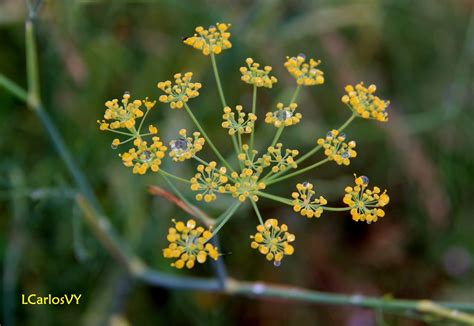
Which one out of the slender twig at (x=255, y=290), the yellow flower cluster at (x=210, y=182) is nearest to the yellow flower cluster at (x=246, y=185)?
the yellow flower cluster at (x=210, y=182)

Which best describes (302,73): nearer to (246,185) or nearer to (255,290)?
(246,185)

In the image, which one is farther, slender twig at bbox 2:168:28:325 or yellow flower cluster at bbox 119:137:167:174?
slender twig at bbox 2:168:28:325

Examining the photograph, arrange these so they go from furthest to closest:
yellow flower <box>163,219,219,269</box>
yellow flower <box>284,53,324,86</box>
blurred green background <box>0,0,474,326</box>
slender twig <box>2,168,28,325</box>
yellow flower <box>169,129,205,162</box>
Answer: blurred green background <box>0,0,474,326</box>
slender twig <box>2,168,28,325</box>
yellow flower <box>284,53,324,86</box>
yellow flower <box>169,129,205,162</box>
yellow flower <box>163,219,219,269</box>

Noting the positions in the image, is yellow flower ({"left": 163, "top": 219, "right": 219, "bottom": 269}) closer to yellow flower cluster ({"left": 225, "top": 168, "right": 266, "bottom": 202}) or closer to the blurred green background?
yellow flower cluster ({"left": 225, "top": 168, "right": 266, "bottom": 202})

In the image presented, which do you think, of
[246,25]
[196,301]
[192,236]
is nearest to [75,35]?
[246,25]

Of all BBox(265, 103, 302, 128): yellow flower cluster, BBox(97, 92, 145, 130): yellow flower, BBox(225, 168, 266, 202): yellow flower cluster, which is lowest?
BBox(225, 168, 266, 202): yellow flower cluster

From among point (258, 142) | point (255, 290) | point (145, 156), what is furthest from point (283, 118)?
point (258, 142)

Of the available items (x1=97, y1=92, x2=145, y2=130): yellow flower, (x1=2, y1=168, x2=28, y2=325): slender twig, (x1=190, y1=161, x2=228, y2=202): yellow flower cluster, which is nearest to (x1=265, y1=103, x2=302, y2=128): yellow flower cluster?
(x1=190, y1=161, x2=228, y2=202): yellow flower cluster
